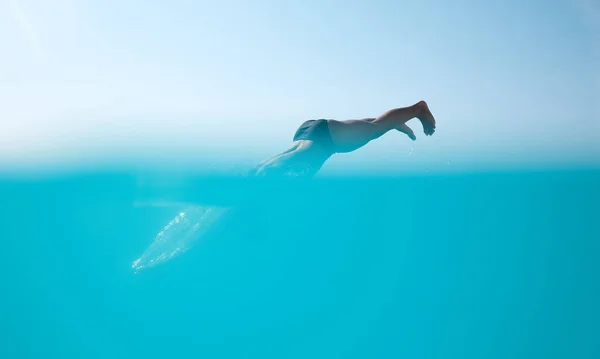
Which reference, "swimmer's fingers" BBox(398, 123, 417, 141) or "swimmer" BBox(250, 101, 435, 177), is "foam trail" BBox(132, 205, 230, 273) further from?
"swimmer's fingers" BBox(398, 123, 417, 141)

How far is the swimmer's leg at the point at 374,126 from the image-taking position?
3.61 meters

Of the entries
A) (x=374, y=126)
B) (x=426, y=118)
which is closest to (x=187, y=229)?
(x=374, y=126)

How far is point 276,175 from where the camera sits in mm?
3594

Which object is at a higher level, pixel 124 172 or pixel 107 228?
pixel 124 172

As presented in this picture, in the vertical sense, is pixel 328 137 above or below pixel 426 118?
below

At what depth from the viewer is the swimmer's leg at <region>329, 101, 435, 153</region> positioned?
11.8ft

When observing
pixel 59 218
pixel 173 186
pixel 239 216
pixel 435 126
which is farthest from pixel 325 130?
pixel 59 218

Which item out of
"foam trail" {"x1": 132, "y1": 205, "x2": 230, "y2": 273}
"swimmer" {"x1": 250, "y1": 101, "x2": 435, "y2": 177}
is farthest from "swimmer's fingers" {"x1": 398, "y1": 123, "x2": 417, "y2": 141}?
"foam trail" {"x1": 132, "y1": 205, "x2": 230, "y2": 273}

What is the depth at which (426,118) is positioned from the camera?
3885 mm

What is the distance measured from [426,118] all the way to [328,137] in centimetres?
111

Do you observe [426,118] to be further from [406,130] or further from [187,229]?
[187,229]

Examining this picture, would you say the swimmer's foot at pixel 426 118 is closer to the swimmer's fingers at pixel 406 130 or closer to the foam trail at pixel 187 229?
the swimmer's fingers at pixel 406 130

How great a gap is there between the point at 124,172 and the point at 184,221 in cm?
529

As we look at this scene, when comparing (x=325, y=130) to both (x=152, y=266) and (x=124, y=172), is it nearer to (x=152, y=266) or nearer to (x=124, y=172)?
(x=152, y=266)
